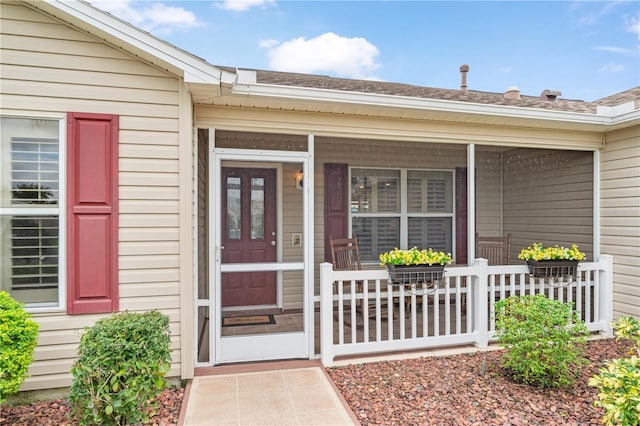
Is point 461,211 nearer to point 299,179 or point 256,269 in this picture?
point 299,179

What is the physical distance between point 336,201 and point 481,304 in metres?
2.26

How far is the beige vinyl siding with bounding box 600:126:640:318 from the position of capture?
386 centimetres

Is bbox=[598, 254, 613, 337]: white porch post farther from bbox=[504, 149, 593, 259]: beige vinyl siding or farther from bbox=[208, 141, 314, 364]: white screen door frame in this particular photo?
bbox=[208, 141, 314, 364]: white screen door frame

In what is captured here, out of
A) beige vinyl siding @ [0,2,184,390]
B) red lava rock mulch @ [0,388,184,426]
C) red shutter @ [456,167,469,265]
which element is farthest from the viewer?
red shutter @ [456,167,469,265]

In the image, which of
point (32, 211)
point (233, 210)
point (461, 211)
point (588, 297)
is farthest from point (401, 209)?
point (32, 211)

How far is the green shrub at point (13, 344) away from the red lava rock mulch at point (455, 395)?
2232mm

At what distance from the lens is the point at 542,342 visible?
8.88 feet

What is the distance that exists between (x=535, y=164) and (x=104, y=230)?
5592mm

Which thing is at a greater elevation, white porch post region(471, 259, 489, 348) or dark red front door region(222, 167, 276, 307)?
dark red front door region(222, 167, 276, 307)

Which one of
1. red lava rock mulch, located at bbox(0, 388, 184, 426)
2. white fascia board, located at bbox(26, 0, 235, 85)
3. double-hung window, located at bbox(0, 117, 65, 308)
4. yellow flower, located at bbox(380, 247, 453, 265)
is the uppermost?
white fascia board, located at bbox(26, 0, 235, 85)

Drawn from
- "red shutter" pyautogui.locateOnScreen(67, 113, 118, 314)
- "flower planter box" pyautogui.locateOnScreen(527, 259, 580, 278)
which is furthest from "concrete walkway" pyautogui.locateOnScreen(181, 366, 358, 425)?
"flower planter box" pyautogui.locateOnScreen(527, 259, 580, 278)

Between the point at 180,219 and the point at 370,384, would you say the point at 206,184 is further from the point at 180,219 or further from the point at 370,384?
the point at 370,384

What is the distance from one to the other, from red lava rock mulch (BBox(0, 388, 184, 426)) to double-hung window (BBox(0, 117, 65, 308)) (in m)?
0.74

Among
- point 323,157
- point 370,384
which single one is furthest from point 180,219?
point 323,157
